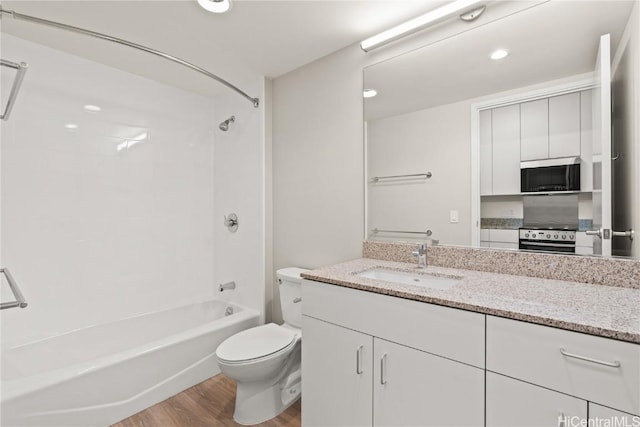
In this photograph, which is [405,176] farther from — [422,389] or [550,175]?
[422,389]

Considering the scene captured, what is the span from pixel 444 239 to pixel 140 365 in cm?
192

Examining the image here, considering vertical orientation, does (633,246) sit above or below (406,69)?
below

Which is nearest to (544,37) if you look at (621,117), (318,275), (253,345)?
(621,117)

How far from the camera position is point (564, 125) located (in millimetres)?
1332

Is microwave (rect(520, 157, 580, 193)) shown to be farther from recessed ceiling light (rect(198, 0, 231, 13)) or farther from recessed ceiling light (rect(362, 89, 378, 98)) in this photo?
recessed ceiling light (rect(198, 0, 231, 13))

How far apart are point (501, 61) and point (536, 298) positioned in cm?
113

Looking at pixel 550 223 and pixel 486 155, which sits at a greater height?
pixel 486 155

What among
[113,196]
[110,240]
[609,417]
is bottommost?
[609,417]

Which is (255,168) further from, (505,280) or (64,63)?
(505,280)

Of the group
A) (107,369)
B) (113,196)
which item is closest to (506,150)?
(107,369)

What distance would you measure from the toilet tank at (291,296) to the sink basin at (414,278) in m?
0.60

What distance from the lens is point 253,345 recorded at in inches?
70.9

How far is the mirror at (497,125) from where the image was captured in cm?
124

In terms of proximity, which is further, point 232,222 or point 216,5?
point 232,222
